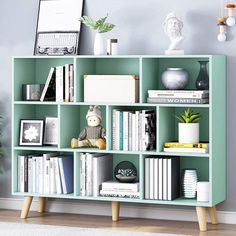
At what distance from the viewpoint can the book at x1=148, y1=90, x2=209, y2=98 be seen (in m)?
4.81

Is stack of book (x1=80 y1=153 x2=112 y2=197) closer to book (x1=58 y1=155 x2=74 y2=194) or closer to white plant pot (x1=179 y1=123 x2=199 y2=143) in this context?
book (x1=58 y1=155 x2=74 y2=194)

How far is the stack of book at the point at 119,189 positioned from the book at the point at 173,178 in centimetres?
22

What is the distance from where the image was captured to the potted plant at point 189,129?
4918 mm

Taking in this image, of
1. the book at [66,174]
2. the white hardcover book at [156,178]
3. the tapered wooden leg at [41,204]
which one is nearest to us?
the white hardcover book at [156,178]

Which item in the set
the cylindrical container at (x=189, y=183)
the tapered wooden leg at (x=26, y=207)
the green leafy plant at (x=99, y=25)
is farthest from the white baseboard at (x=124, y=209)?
the green leafy plant at (x=99, y=25)

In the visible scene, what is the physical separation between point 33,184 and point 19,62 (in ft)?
2.84

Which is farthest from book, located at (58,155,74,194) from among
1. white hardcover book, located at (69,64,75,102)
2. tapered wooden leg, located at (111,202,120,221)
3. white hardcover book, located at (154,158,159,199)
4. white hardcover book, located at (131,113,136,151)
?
white hardcover book, located at (154,158,159,199)

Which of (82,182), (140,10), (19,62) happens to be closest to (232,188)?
(82,182)

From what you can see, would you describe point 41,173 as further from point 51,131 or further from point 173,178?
point 173,178

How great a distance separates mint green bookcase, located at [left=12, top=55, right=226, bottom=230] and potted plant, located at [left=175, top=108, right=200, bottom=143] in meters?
0.11

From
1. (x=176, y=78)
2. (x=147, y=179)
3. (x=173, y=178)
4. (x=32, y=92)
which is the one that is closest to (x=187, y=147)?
(x=173, y=178)

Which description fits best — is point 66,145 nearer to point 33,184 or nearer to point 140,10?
point 33,184

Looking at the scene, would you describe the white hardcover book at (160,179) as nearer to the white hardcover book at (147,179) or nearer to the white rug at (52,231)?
the white hardcover book at (147,179)

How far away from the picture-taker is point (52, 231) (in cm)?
482
